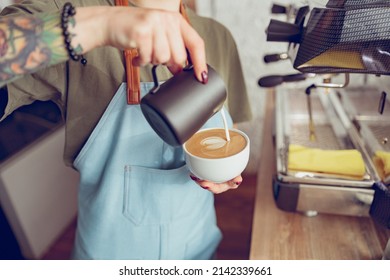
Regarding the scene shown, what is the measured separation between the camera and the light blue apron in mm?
735

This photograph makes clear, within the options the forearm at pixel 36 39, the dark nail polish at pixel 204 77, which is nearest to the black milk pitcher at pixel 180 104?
the dark nail polish at pixel 204 77

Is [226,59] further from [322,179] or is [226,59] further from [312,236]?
[312,236]

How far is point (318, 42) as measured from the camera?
0.64m

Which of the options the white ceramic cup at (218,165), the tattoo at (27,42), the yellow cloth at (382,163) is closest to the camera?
the tattoo at (27,42)

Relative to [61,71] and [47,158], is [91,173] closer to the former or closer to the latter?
[61,71]

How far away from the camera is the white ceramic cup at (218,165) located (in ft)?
1.94

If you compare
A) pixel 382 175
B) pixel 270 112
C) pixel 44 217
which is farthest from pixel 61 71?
pixel 44 217

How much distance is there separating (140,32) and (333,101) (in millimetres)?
970

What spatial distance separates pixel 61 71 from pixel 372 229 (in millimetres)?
820

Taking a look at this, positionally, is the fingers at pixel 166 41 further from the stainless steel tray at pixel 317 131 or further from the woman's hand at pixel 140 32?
the stainless steel tray at pixel 317 131

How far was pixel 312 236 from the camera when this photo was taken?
2.86 feet

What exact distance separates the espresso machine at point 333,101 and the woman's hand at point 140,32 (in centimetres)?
27

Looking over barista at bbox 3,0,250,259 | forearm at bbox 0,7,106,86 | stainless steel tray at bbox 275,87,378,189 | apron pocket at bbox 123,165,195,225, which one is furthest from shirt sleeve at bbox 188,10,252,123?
forearm at bbox 0,7,106,86

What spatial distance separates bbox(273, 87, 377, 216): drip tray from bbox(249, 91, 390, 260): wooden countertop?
0.12ft
